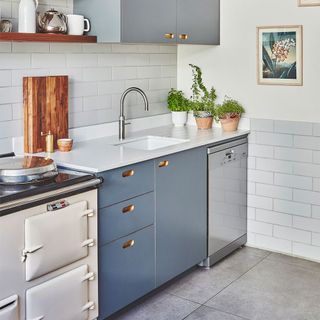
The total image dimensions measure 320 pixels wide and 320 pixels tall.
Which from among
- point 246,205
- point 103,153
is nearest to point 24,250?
point 103,153

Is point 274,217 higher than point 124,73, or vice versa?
point 124,73

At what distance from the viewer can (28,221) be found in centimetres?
252

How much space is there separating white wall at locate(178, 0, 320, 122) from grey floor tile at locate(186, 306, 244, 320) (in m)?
1.58

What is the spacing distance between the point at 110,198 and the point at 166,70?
70.0 inches

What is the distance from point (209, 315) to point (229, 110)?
1.62 m

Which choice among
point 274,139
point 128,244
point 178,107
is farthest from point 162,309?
point 178,107

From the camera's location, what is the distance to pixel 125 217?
3168 millimetres

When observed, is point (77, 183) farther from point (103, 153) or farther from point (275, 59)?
point (275, 59)

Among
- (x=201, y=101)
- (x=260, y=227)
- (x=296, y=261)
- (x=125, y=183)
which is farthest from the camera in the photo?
(x=201, y=101)

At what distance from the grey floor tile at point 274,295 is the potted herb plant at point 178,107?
1.29 m

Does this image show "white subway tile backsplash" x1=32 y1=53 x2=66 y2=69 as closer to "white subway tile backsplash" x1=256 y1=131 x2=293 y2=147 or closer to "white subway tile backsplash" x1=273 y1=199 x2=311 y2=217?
"white subway tile backsplash" x1=256 y1=131 x2=293 y2=147

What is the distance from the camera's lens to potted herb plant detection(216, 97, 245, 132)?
4.26 metres

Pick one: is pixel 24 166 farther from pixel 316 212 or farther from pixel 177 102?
pixel 316 212

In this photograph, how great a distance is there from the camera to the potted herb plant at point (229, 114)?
4256mm
